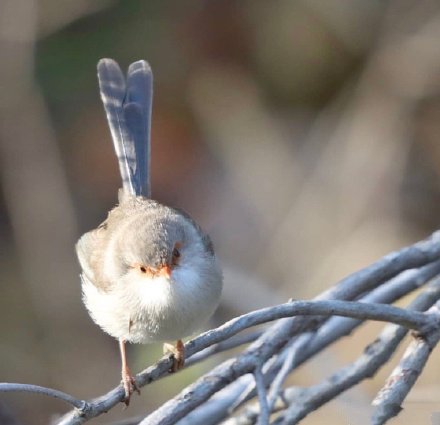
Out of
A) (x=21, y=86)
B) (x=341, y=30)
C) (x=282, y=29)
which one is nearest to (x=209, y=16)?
(x=282, y=29)

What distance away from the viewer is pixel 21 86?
5.56 metres

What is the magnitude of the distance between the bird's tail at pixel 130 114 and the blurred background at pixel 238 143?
5.48ft

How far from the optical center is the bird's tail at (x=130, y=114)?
11.5 ft

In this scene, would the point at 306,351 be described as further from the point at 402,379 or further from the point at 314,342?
the point at 402,379

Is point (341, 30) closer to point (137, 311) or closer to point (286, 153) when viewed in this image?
point (286, 153)

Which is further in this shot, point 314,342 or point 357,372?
point 314,342

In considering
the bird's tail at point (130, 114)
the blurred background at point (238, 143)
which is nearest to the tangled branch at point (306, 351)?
the bird's tail at point (130, 114)

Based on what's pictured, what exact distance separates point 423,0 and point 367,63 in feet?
1.65

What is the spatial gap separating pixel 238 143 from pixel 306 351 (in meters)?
3.41

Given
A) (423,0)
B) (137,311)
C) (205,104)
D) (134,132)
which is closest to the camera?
(137,311)

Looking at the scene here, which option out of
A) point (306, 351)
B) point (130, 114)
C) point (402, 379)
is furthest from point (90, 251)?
point (402, 379)

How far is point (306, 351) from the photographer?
2738 mm

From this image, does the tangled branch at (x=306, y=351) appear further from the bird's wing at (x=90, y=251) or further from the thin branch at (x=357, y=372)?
the bird's wing at (x=90, y=251)

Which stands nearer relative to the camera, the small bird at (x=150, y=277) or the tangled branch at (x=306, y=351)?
the tangled branch at (x=306, y=351)
